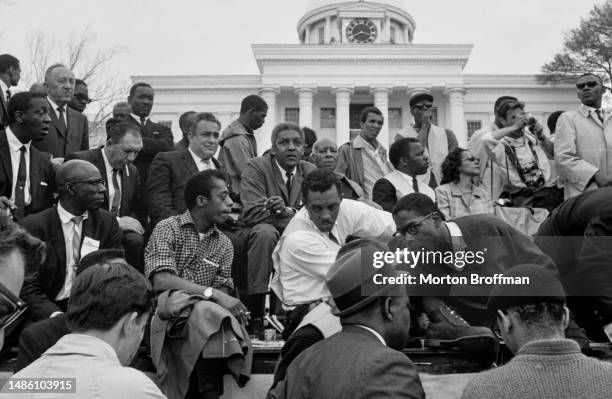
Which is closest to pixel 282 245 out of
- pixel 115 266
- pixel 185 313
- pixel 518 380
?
pixel 185 313

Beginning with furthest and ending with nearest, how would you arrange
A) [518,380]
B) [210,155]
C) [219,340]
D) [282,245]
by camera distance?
[210,155] → [282,245] → [219,340] → [518,380]

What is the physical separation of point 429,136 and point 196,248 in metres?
4.67

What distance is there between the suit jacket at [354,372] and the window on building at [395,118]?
39898mm

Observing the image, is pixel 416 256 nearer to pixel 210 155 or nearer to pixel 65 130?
pixel 210 155

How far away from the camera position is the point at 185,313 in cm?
369

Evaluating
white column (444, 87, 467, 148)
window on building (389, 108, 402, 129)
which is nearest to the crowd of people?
white column (444, 87, 467, 148)

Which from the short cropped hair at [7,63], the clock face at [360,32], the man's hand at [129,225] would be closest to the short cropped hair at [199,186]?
the man's hand at [129,225]

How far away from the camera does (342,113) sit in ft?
133

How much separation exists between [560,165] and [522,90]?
3684cm

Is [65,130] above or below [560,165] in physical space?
above

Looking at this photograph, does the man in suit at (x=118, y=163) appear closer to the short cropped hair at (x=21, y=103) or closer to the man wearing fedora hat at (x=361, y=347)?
the short cropped hair at (x=21, y=103)

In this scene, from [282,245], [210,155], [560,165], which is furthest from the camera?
[560,165]

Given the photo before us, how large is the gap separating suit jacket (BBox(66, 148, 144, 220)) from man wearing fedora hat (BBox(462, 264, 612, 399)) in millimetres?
4365

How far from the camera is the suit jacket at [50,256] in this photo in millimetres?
4125
